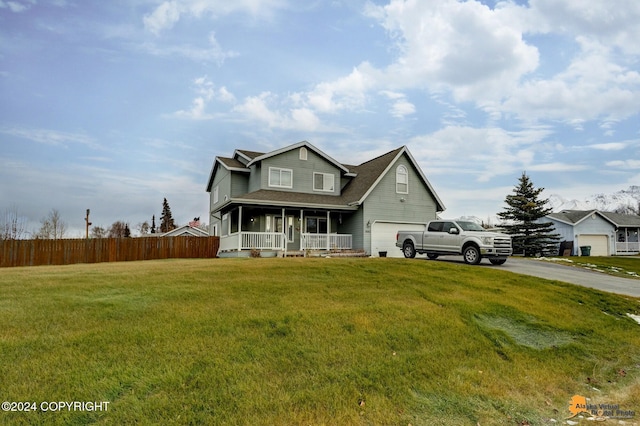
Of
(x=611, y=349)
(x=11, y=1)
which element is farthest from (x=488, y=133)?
(x=11, y=1)

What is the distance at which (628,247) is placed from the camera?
1582 inches

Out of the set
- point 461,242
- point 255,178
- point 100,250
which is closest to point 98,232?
point 100,250

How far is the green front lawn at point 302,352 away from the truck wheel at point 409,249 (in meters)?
9.20

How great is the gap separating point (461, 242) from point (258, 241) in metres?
10.9

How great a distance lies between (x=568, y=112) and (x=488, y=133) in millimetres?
4285

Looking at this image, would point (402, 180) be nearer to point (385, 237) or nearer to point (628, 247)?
point (385, 237)

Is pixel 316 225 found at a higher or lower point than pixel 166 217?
lower

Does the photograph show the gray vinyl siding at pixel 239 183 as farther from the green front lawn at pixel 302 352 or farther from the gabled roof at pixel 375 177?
the green front lawn at pixel 302 352

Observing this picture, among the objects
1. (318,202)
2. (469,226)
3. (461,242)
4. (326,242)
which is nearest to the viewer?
(461,242)

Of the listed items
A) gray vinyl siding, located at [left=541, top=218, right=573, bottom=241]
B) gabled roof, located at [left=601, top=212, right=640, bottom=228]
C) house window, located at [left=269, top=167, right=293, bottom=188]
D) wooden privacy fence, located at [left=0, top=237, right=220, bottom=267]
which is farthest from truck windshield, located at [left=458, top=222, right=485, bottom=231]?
gabled roof, located at [left=601, top=212, right=640, bottom=228]

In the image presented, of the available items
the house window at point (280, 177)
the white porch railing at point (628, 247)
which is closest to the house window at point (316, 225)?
the house window at point (280, 177)

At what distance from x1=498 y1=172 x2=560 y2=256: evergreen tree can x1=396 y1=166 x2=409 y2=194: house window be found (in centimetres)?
1614

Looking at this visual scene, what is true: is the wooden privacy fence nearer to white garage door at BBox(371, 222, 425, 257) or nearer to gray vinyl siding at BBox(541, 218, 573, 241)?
white garage door at BBox(371, 222, 425, 257)

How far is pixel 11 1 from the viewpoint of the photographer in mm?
11656
